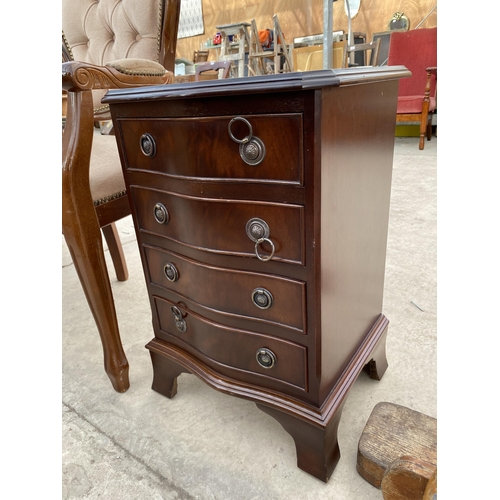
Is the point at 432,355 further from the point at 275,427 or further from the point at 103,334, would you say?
the point at 103,334

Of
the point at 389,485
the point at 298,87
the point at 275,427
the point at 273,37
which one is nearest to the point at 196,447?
the point at 275,427

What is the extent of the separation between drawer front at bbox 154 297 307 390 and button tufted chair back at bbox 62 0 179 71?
38.7 inches

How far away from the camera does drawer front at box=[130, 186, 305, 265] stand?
0.78 meters

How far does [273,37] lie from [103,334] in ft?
23.1

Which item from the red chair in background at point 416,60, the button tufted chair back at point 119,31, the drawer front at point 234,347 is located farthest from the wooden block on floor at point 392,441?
the red chair in background at point 416,60

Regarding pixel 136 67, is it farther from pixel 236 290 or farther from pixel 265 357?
pixel 265 357

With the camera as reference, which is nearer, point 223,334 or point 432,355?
point 223,334

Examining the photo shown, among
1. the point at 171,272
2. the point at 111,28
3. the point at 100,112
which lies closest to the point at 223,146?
the point at 171,272

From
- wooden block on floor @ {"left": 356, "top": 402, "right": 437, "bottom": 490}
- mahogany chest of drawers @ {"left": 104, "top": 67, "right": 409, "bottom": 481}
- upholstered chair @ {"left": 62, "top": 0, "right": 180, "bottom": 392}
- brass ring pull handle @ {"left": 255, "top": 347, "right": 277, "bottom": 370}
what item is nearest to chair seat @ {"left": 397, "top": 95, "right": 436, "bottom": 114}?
upholstered chair @ {"left": 62, "top": 0, "right": 180, "bottom": 392}

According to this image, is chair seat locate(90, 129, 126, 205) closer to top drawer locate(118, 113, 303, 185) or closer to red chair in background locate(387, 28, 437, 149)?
top drawer locate(118, 113, 303, 185)

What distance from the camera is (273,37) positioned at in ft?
22.8

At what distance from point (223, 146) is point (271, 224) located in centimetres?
18

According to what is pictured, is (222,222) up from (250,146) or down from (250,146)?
down

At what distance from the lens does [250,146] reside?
744 mm
